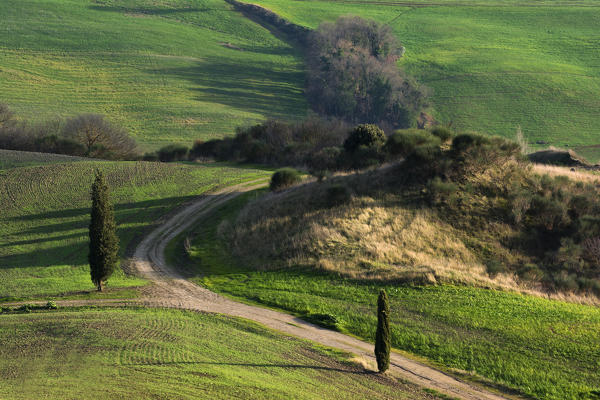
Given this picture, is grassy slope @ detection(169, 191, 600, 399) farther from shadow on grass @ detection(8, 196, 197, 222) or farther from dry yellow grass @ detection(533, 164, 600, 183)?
dry yellow grass @ detection(533, 164, 600, 183)

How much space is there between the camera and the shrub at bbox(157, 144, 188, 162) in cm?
8181

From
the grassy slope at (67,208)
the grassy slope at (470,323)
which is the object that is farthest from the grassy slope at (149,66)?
the grassy slope at (470,323)

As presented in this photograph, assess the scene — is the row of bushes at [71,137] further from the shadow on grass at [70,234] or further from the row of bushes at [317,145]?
the shadow on grass at [70,234]

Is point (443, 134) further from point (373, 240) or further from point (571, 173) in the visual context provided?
point (373, 240)

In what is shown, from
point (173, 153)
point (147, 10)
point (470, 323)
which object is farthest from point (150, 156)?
point (147, 10)

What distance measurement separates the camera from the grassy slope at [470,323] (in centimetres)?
2323

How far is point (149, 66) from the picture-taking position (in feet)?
398

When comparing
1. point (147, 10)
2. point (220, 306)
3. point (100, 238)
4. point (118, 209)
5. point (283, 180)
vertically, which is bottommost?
point (220, 306)

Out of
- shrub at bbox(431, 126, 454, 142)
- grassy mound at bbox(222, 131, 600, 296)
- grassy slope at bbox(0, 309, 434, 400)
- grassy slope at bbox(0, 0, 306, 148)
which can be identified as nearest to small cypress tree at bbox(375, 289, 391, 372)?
grassy slope at bbox(0, 309, 434, 400)

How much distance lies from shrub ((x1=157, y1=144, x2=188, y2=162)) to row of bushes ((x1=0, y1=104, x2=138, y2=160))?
3.45m

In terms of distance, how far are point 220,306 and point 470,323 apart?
12.6 m

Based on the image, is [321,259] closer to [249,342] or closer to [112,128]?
[249,342]

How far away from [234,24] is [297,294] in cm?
12142

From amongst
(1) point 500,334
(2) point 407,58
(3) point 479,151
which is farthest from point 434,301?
(2) point 407,58
